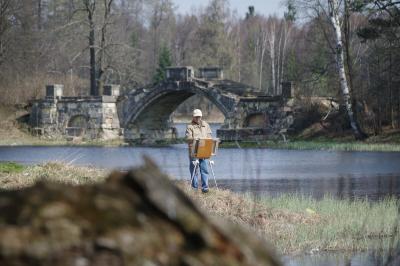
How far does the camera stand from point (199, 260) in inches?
107

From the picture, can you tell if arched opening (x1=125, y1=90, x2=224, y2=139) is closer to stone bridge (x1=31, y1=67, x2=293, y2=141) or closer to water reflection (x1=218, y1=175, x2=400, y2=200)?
stone bridge (x1=31, y1=67, x2=293, y2=141)

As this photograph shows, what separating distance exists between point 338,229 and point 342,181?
562 inches

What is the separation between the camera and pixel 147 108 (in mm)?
63156

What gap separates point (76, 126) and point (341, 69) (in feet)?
73.0

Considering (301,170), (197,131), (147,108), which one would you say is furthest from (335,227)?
(147,108)

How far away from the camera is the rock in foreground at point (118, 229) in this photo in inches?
104

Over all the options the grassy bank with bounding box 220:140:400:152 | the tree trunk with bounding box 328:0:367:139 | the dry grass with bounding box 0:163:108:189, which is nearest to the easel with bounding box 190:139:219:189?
the dry grass with bounding box 0:163:108:189

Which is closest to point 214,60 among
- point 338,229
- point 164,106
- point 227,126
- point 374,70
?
point 164,106

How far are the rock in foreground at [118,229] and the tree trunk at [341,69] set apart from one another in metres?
44.4

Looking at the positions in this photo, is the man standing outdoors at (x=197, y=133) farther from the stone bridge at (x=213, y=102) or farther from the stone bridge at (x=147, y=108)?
the stone bridge at (x=147, y=108)

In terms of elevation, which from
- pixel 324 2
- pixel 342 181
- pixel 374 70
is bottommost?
pixel 342 181

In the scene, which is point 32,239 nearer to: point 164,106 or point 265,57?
point 164,106

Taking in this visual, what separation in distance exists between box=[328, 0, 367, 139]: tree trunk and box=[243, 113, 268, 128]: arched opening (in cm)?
849

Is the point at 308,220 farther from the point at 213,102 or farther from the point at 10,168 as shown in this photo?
the point at 213,102
